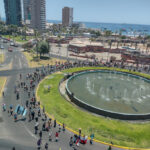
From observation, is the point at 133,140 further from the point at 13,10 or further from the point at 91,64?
the point at 13,10

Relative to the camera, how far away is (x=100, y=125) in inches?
850

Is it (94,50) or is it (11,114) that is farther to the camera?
(94,50)

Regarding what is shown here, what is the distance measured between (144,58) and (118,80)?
97.9 feet

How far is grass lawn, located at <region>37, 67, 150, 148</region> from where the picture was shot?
63.1ft

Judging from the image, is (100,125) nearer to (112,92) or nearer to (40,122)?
(40,122)

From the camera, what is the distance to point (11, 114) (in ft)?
74.6

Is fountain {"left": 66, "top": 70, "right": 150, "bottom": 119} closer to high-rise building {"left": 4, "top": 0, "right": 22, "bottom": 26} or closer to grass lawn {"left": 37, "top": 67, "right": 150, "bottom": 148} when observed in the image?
grass lawn {"left": 37, "top": 67, "right": 150, "bottom": 148}

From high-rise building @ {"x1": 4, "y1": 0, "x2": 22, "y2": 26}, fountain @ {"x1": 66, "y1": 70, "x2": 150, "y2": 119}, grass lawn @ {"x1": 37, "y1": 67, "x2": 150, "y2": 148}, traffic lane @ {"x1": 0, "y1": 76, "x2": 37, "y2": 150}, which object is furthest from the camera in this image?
high-rise building @ {"x1": 4, "y1": 0, "x2": 22, "y2": 26}

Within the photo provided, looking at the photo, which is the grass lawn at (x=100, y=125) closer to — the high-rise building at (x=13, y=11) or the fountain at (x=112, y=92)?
the fountain at (x=112, y=92)

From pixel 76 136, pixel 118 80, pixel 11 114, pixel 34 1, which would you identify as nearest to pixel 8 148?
pixel 11 114

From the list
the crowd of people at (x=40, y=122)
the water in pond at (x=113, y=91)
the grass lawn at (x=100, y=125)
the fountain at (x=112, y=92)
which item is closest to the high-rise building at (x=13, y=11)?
the fountain at (x=112, y=92)

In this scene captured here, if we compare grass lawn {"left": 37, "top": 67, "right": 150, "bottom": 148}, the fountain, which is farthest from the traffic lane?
the fountain

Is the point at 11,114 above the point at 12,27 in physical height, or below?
below

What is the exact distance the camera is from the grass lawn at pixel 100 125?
63.1 ft
